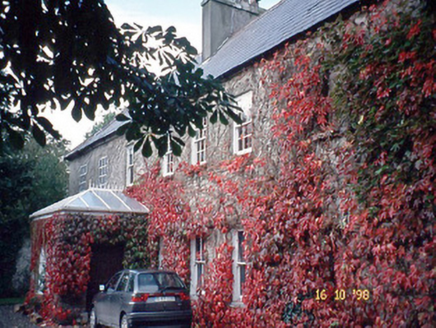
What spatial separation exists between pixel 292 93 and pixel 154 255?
8058 mm

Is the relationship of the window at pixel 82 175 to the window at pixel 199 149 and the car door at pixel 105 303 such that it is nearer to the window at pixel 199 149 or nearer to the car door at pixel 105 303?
the window at pixel 199 149

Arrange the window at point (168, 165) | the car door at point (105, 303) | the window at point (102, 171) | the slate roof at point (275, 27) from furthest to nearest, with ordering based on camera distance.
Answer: the window at point (102, 171) < the window at point (168, 165) < the car door at point (105, 303) < the slate roof at point (275, 27)

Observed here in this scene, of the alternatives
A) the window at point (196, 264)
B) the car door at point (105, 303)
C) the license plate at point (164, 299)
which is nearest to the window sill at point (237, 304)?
the license plate at point (164, 299)

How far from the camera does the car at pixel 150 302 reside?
11.1 m

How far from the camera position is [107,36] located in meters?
5.29

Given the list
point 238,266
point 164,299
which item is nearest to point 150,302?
point 164,299

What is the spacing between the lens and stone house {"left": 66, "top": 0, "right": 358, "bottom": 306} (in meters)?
11.2

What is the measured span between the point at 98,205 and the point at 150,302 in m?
6.20

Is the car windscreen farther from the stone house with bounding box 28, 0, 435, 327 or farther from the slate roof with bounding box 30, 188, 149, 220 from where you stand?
the slate roof with bounding box 30, 188, 149, 220

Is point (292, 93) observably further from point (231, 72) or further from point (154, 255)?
point (154, 255)

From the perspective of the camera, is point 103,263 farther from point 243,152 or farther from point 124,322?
point 243,152

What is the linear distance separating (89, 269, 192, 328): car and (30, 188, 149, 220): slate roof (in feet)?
14.2

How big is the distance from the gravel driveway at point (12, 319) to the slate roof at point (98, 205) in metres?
3.49

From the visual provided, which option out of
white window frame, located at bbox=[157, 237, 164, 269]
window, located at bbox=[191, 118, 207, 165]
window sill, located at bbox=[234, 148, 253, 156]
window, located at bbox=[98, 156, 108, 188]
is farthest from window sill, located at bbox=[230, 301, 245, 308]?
window, located at bbox=[98, 156, 108, 188]
